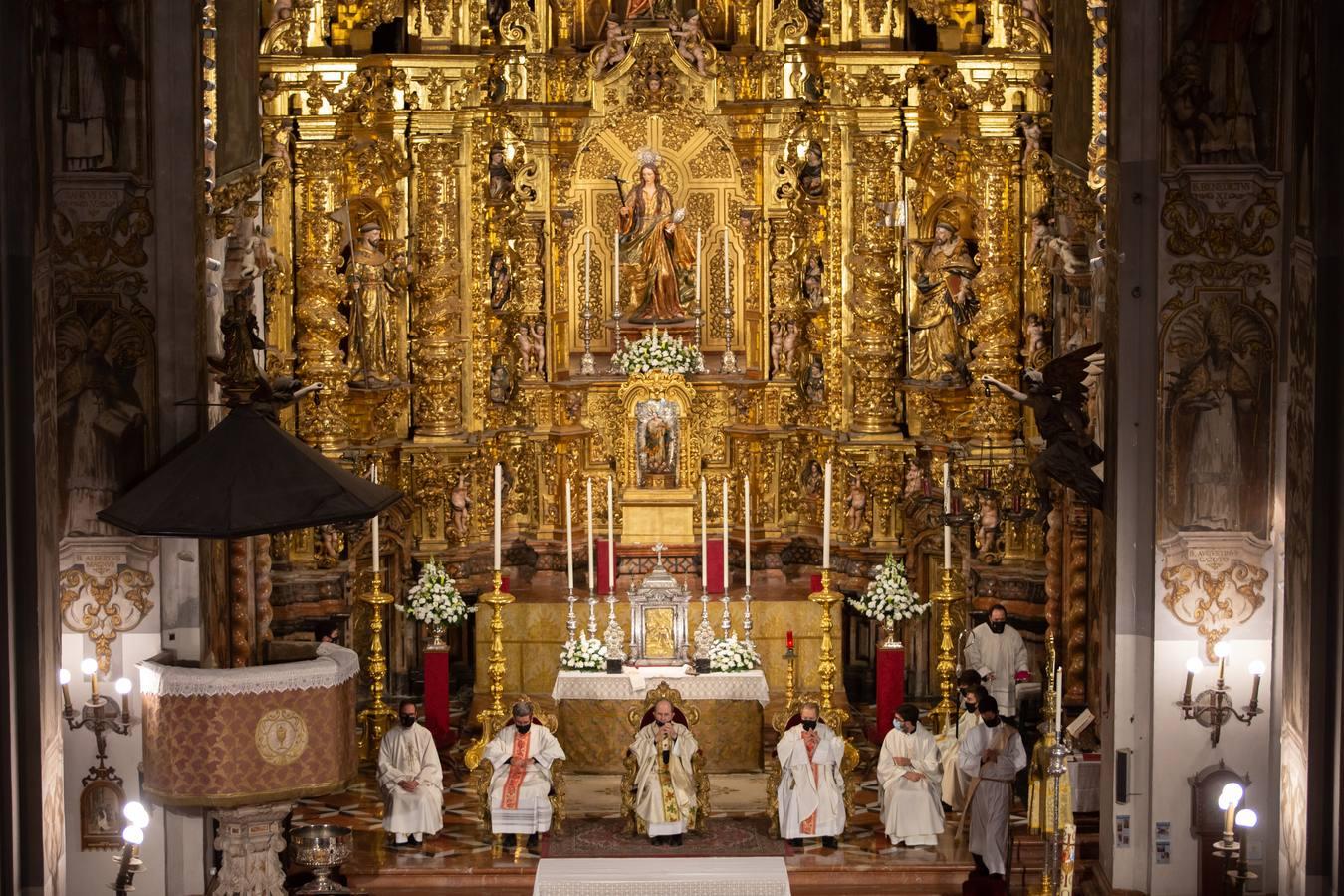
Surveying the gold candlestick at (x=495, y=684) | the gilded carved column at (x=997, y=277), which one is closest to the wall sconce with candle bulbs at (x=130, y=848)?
the gold candlestick at (x=495, y=684)

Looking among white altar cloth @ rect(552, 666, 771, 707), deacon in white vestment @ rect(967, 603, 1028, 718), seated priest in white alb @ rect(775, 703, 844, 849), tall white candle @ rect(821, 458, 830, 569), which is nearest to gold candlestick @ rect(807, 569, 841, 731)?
tall white candle @ rect(821, 458, 830, 569)

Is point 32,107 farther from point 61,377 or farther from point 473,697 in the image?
point 473,697

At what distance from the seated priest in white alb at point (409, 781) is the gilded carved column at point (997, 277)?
7.20 meters

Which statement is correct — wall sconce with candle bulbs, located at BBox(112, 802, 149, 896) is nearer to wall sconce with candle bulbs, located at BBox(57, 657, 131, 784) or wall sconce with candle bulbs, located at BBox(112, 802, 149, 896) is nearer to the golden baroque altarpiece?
wall sconce with candle bulbs, located at BBox(57, 657, 131, 784)

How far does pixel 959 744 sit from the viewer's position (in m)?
20.6

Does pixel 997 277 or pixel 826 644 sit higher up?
pixel 997 277

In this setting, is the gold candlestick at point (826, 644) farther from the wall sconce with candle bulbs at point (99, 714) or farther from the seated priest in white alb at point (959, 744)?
the wall sconce with candle bulbs at point (99, 714)

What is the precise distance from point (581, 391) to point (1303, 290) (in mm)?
11822

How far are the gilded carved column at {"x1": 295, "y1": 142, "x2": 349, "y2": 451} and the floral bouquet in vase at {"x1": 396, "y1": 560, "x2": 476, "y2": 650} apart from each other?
170 cm

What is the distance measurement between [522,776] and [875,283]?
776cm

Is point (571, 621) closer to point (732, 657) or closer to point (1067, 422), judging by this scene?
point (732, 657)

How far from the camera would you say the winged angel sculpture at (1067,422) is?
19.0 m

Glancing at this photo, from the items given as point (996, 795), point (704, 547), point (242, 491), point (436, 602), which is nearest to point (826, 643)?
point (704, 547)

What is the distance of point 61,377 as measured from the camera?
720 inches
